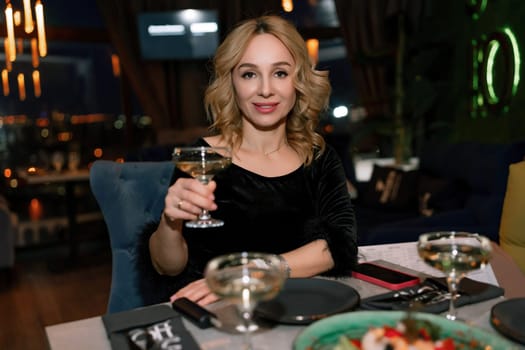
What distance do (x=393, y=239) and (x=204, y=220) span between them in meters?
1.81

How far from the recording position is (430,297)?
1.18 metres

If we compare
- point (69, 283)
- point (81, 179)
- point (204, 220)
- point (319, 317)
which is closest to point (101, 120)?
point (81, 179)

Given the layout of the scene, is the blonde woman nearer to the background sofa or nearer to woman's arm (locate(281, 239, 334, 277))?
woman's arm (locate(281, 239, 334, 277))

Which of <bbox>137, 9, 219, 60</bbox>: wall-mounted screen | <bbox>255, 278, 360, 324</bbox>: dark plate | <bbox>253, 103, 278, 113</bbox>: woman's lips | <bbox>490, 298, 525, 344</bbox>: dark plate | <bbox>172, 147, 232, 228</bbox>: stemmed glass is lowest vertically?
<bbox>490, 298, 525, 344</bbox>: dark plate

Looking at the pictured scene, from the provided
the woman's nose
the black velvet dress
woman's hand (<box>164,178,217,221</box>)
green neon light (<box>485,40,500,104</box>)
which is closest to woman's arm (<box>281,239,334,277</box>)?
the black velvet dress

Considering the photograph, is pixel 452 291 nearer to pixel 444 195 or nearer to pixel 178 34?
pixel 444 195

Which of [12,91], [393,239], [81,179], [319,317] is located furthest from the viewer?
[12,91]

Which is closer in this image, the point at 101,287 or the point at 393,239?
the point at 393,239

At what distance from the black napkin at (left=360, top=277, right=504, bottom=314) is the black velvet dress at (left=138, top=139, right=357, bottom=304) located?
543mm

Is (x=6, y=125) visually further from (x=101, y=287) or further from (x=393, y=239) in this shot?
(x=393, y=239)

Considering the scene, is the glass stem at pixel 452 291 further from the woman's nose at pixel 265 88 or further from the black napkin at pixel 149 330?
the woman's nose at pixel 265 88

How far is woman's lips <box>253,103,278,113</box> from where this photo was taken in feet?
5.82

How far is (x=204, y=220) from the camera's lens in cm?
143

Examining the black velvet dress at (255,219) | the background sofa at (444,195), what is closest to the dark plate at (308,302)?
the black velvet dress at (255,219)
